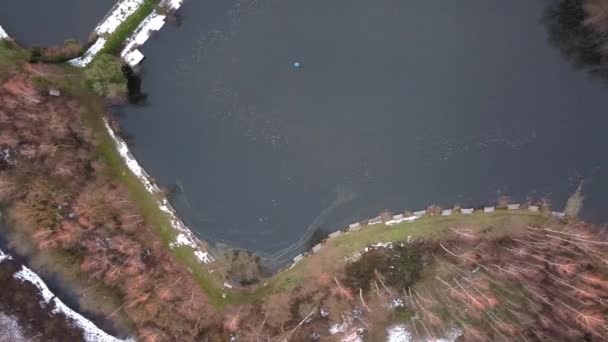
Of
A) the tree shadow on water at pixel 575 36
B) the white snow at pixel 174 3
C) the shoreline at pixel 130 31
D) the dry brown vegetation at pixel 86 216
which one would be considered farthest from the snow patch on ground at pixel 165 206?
the tree shadow on water at pixel 575 36

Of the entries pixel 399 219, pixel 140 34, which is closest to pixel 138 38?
pixel 140 34

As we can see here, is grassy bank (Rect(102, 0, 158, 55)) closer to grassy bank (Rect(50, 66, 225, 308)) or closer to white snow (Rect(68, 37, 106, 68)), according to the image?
white snow (Rect(68, 37, 106, 68))

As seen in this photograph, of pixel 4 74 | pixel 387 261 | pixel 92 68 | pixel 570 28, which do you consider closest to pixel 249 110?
pixel 92 68

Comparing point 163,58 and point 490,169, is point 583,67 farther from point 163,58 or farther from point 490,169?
point 163,58

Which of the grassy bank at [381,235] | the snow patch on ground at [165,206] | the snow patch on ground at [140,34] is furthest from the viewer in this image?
the snow patch on ground at [165,206]

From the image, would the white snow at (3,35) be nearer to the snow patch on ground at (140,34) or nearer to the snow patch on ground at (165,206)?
the snow patch on ground at (140,34)
